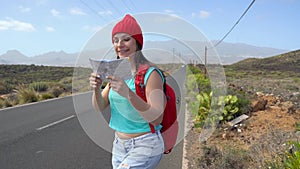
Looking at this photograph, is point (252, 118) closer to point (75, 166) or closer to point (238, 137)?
point (238, 137)

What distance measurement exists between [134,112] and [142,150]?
26cm

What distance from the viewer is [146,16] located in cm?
222

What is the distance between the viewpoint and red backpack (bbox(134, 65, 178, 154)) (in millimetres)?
1947

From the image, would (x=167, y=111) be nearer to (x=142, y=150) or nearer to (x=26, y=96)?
(x=142, y=150)

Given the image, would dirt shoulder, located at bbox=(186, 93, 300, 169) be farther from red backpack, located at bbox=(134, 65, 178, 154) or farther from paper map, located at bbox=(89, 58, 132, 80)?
paper map, located at bbox=(89, 58, 132, 80)

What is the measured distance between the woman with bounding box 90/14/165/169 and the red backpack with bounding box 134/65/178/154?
1.3 inches

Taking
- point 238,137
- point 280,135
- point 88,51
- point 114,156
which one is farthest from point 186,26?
point 238,137

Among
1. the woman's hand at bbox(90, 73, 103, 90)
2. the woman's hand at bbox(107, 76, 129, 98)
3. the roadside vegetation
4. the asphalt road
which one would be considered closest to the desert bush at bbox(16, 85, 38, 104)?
the asphalt road

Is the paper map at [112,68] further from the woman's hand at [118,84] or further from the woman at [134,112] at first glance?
the woman at [134,112]

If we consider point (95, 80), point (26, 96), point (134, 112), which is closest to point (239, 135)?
point (134, 112)

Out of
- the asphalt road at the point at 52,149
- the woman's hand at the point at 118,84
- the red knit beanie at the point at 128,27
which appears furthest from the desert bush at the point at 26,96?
the woman's hand at the point at 118,84

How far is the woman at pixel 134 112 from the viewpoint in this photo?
192 cm

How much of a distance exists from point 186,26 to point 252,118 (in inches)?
274

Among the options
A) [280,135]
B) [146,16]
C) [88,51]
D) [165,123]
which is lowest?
[280,135]
